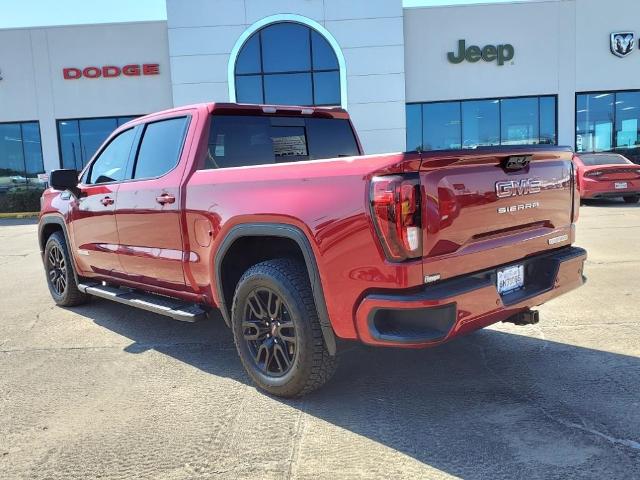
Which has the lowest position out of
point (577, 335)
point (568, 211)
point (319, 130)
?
point (577, 335)

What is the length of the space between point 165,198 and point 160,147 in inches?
22.9

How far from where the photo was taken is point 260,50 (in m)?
20.3

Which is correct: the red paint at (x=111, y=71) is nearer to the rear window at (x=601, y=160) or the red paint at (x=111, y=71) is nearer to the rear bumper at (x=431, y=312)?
the rear window at (x=601, y=160)

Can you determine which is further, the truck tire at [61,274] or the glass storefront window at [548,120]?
the glass storefront window at [548,120]

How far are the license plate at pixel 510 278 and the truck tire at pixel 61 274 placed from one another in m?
4.50

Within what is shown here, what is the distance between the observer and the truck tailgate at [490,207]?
9.45ft

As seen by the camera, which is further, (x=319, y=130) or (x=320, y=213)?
(x=319, y=130)

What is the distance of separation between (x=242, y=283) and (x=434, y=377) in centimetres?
148

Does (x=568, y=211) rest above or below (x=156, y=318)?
above

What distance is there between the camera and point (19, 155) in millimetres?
22469


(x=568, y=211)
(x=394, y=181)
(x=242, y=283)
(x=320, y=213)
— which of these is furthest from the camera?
(x=568, y=211)

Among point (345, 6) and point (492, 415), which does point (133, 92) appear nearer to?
point (345, 6)

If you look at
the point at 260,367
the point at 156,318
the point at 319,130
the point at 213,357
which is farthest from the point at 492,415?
the point at 156,318

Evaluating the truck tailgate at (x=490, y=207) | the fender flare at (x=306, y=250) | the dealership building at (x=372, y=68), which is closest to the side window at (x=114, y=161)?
the fender flare at (x=306, y=250)
